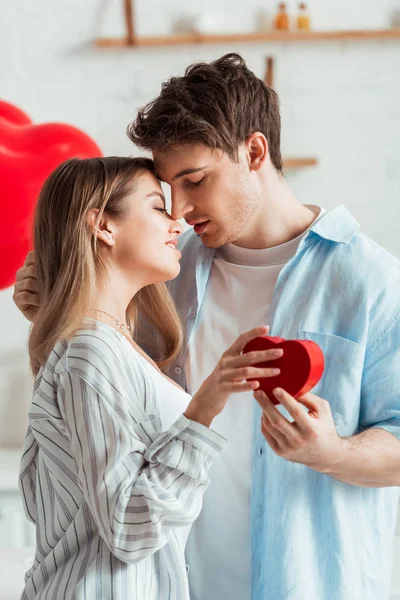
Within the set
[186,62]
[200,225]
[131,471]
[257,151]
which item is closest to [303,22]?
[186,62]

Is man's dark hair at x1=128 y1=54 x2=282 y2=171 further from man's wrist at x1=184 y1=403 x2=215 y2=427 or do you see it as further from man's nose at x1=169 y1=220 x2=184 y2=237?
man's wrist at x1=184 y1=403 x2=215 y2=427

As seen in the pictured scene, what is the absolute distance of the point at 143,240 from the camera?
1.23m

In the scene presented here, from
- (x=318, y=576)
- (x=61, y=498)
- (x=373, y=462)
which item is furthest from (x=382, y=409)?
(x=61, y=498)

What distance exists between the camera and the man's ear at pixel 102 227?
3.92 ft

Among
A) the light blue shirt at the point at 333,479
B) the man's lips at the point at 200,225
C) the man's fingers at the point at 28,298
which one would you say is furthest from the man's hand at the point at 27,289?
the light blue shirt at the point at 333,479

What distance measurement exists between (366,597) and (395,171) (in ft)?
5.47

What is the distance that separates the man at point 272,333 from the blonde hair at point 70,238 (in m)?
0.11

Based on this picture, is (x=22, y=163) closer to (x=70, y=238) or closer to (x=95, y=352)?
(x=70, y=238)

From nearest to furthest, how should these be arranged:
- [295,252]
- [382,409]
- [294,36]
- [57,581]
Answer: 1. [57,581]
2. [382,409]
3. [295,252]
4. [294,36]

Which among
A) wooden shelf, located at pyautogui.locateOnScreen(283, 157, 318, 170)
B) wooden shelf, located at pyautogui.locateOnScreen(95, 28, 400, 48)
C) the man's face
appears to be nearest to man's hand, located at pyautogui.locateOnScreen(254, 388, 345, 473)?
the man's face

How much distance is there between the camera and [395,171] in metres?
2.64

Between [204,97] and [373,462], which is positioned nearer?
[373,462]

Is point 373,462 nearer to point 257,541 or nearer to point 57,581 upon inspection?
point 257,541

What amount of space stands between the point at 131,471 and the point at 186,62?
186 centimetres
